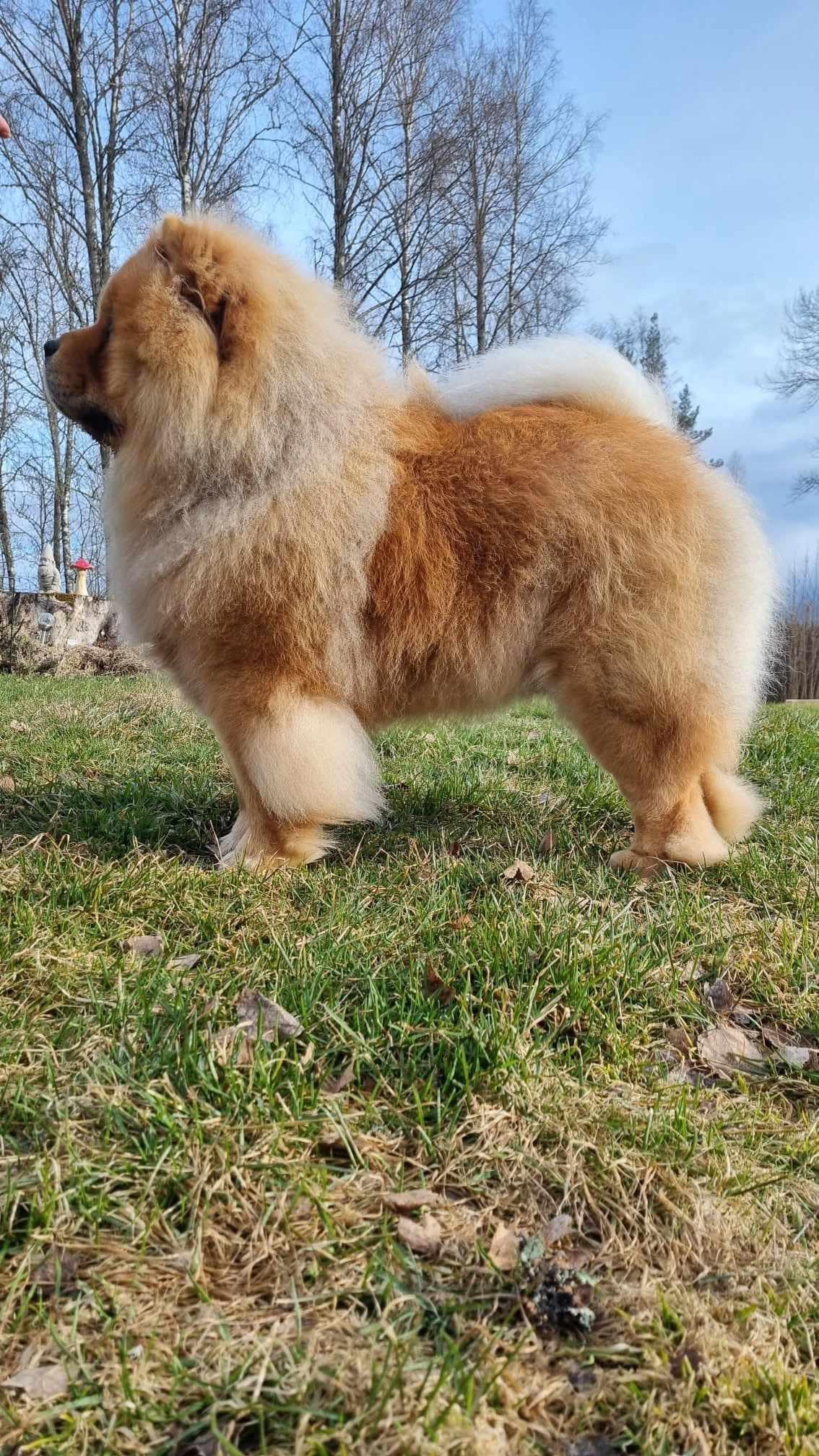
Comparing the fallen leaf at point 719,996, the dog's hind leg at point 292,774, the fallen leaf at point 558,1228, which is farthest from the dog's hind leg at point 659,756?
the fallen leaf at point 558,1228

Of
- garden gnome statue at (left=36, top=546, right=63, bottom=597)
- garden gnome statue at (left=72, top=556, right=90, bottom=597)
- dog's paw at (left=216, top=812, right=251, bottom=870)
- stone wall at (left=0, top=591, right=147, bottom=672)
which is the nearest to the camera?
dog's paw at (left=216, top=812, right=251, bottom=870)

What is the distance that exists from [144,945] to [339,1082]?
2.94 ft

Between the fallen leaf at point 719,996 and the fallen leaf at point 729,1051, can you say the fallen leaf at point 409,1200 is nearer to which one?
the fallen leaf at point 729,1051

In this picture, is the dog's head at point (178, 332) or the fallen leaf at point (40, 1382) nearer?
the fallen leaf at point (40, 1382)

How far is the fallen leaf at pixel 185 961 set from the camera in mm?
2201

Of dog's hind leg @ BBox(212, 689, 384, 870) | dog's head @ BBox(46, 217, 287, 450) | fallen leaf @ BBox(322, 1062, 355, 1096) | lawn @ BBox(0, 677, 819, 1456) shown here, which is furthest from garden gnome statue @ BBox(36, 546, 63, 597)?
fallen leaf @ BBox(322, 1062, 355, 1096)

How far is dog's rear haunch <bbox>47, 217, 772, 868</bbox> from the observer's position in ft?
9.75

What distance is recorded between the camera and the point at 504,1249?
1413 mm

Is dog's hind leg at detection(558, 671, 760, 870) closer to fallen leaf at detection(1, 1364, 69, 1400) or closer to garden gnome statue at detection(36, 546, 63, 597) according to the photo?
fallen leaf at detection(1, 1364, 69, 1400)

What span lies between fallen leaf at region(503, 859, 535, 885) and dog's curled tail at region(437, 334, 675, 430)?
1.71 metres

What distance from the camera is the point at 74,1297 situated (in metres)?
1.29

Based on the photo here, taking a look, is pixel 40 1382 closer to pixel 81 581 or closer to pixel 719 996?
pixel 719 996

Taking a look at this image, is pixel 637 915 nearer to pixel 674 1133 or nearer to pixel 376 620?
pixel 674 1133

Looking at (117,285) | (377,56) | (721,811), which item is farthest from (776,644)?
(377,56)
